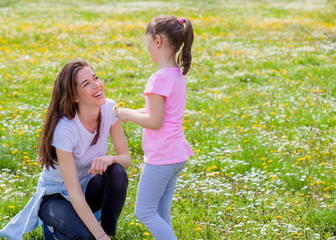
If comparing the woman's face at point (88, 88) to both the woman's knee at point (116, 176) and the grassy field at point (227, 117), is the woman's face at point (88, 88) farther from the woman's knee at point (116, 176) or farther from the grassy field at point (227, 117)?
the grassy field at point (227, 117)

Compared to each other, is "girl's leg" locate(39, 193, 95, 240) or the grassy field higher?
"girl's leg" locate(39, 193, 95, 240)

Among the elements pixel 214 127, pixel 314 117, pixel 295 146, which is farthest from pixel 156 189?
pixel 314 117

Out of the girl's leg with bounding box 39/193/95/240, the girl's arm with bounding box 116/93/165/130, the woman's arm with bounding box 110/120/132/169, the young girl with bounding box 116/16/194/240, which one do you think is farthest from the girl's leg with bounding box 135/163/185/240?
the woman's arm with bounding box 110/120/132/169

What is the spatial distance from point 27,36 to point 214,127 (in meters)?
11.1

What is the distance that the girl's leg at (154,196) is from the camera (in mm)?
3697

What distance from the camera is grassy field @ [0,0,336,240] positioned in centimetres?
482

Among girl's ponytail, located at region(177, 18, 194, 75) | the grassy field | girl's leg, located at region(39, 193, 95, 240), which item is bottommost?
the grassy field

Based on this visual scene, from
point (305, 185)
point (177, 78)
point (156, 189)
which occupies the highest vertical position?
point (177, 78)

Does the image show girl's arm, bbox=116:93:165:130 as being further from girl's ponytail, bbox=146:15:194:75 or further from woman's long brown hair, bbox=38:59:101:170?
woman's long brown hair, bbox=38:59:101:170

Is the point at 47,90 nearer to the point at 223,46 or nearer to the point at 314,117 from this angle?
the point at 314,117

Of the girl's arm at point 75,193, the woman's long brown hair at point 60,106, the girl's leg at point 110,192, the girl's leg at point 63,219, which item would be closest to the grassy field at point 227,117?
the girl's leg at point 110,192

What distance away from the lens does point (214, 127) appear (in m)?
7.53

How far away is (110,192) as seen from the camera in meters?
4.09

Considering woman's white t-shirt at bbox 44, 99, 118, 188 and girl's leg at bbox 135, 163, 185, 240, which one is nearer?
girl's leg at bbox 135, 163, 185, 240
